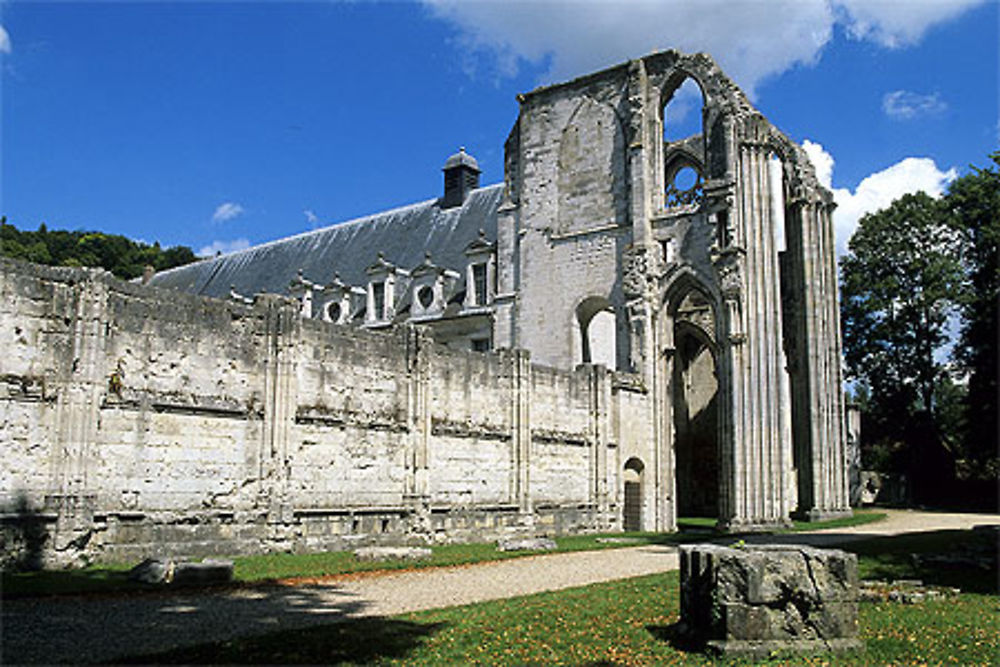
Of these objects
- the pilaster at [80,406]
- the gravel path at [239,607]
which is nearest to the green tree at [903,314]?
the gravel path at [239,607]

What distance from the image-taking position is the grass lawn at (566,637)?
7.10 metres

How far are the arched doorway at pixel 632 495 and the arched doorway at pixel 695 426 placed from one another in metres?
10.2

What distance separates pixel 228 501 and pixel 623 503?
13.3 metres

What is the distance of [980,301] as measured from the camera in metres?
32.6

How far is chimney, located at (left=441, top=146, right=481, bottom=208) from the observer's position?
136 feet

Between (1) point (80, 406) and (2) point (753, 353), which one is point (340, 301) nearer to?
(2) point (753, 353)

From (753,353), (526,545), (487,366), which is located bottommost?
(526,545)

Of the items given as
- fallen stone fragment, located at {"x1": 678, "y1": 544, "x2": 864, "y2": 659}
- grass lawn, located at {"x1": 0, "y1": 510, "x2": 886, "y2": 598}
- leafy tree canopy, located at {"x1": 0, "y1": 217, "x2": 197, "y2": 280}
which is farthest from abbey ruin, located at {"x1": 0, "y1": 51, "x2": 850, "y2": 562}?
leafy tree canopy, located at {"x1": 0, "y1": 217, "x2": 197, "y2": 280}

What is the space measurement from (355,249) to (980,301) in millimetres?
26871

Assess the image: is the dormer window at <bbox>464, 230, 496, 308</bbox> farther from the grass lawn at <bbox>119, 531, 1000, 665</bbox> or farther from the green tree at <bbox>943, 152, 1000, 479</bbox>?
the grass lawn at <bbox>119, 531, 1000, 665</bbox>

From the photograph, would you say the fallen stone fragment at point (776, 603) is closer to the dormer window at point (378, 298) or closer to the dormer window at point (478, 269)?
the dormer window at point (478, 269)

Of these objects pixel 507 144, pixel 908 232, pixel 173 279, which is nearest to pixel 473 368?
pixel 507 144

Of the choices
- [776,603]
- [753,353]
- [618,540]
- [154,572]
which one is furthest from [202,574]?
[753,353]

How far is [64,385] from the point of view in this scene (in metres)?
13.6
